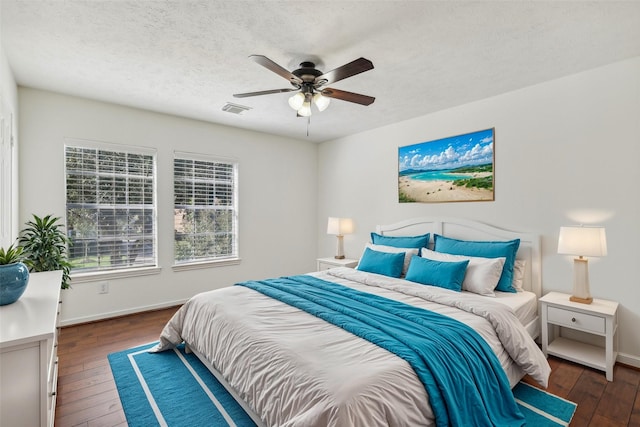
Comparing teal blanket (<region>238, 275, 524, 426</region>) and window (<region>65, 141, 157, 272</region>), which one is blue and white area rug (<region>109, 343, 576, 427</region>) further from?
window (<region>65, 141, 157, 272</region>)

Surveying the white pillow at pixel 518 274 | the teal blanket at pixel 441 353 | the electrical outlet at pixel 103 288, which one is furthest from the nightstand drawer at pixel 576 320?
the electrical outlet at pixel 103 288

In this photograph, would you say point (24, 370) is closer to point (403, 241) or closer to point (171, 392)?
point (171, 392)

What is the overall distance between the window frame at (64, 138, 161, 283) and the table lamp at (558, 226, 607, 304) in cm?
452

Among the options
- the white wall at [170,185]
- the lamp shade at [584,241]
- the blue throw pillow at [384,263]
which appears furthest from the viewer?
the blue throw pillow at [384,263]

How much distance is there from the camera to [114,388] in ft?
7.94

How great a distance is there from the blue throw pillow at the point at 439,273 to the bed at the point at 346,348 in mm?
159

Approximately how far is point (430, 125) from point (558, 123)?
1.38 m

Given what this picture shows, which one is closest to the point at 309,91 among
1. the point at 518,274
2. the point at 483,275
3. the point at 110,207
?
the point at 483,275

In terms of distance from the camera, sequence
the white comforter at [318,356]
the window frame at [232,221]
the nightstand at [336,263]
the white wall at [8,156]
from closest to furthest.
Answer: the white comforter at [318,356], the white wall at [8,156], the window frame at [232,221], the nightstand at [336,263]

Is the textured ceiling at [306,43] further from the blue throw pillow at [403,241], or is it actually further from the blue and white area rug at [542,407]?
the blue and white area rug at [542,407]

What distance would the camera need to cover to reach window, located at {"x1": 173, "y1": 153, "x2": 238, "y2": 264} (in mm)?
4430

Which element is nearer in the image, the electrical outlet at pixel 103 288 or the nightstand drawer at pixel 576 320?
the nightstand drawer at pixel 576 320

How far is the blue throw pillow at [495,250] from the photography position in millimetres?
3074

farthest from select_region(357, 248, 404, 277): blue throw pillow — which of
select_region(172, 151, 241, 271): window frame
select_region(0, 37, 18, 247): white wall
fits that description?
select_region(0, 37, 18, 247): white wall
